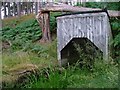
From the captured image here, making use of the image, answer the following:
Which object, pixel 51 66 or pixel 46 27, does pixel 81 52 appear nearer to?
pixel 51 66

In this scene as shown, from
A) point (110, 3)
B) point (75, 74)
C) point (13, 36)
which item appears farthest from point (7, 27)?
point (75, 74)

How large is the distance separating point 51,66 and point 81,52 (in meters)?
1.14

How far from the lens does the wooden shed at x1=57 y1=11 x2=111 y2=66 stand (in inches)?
289

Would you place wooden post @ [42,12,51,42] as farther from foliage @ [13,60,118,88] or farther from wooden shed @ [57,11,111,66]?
foliage @ [13,60,118,88]

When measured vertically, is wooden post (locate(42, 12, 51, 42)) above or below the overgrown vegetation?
above

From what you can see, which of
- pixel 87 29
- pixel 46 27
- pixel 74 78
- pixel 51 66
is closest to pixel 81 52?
pixel 87 29

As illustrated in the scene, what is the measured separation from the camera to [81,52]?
8219 mm

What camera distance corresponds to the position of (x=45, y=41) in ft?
32.3

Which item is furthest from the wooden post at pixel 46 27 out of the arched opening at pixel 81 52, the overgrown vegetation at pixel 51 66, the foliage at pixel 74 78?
the foliage at pixel 74 78

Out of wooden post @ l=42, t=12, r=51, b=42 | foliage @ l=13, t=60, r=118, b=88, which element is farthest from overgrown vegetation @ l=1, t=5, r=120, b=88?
wooden post @ l=42, t=12, r=51, b=42

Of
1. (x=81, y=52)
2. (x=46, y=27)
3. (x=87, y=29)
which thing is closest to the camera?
(x=87, y=29)

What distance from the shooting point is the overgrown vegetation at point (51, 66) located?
19.5 ft

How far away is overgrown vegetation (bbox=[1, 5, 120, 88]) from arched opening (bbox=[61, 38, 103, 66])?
87 millimetres

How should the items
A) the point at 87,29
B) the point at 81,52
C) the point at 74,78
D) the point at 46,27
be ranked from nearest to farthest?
the point at 74,78 < the point at 87,29 < the point at 81,52 < the point at 46,27
